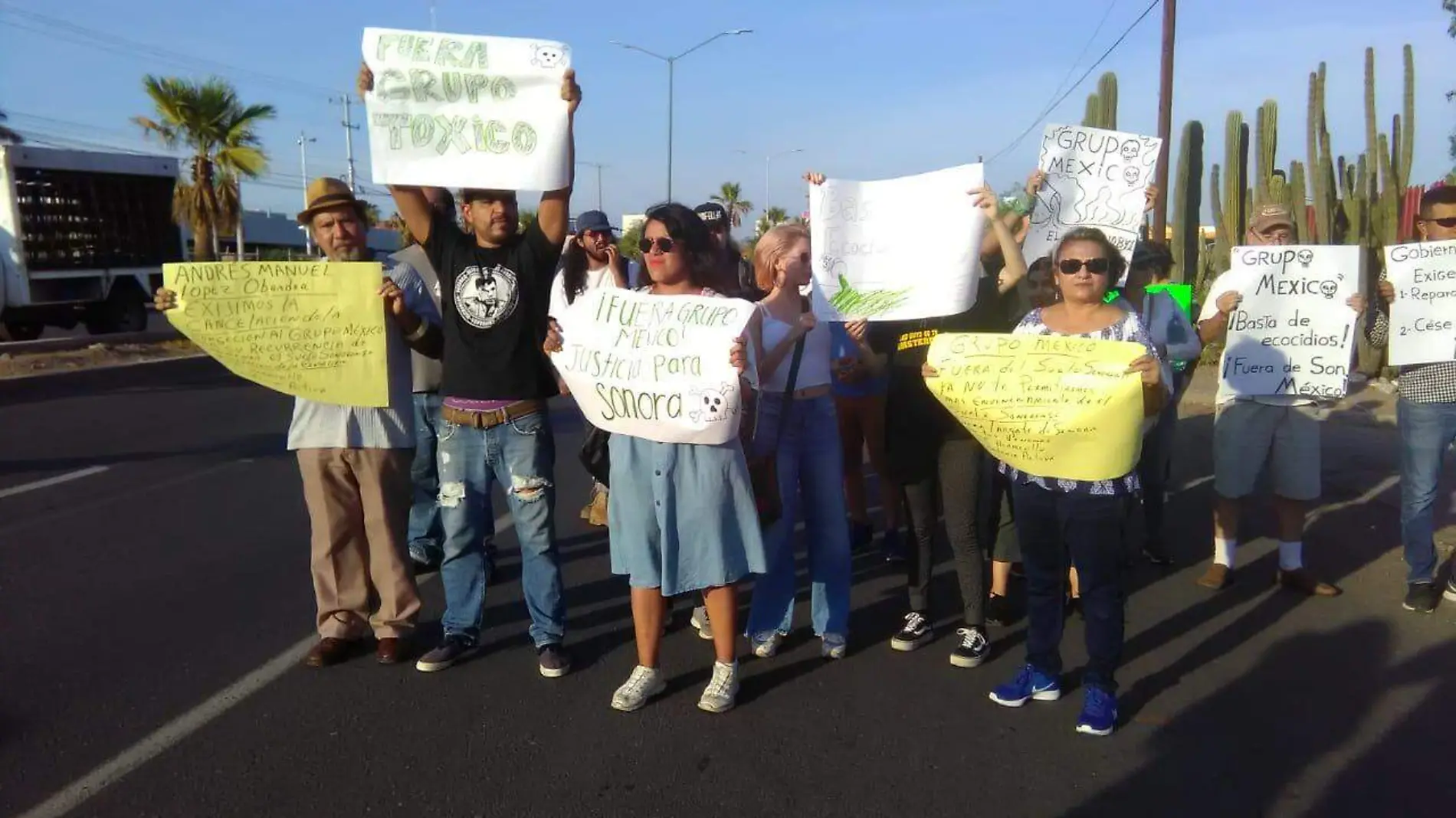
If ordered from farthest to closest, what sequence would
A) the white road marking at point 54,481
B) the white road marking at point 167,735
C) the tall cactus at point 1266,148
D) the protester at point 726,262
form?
the tall cactus at point 1266,148 < the white road marking at point 54,481 < the protester at point 726,262 < the white road marking at point 167,735

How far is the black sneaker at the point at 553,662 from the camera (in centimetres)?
416

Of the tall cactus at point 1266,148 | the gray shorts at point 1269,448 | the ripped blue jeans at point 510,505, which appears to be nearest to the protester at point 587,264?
the ripped blue jeans at point 510,505

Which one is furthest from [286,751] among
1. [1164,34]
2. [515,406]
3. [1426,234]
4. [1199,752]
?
[1164,34]

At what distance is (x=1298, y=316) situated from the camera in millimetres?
5004

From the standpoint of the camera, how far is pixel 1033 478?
371 centimetres

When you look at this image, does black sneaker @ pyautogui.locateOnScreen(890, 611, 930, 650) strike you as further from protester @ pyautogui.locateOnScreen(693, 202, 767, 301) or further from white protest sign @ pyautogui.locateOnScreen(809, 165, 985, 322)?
protester @ pyautogui.locateOnScreen(693, 202, 767, 301)

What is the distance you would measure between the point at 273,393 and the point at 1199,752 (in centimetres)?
1265

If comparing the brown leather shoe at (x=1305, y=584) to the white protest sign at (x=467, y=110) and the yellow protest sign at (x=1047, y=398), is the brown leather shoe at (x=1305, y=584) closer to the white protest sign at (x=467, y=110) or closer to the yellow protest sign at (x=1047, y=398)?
the yellow protest sign at (x=1047, y=398)

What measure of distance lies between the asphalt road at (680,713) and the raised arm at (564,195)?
1.80m

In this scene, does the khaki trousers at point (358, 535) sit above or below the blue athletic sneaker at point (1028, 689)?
above

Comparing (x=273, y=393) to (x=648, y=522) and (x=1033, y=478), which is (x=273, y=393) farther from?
(x=1033, y=478)

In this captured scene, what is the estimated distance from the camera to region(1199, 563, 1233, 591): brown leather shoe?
5301mm

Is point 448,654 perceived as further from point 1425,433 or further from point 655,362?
point 1425,433

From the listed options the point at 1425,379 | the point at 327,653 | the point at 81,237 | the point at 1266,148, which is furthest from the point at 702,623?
the point at 81,237
